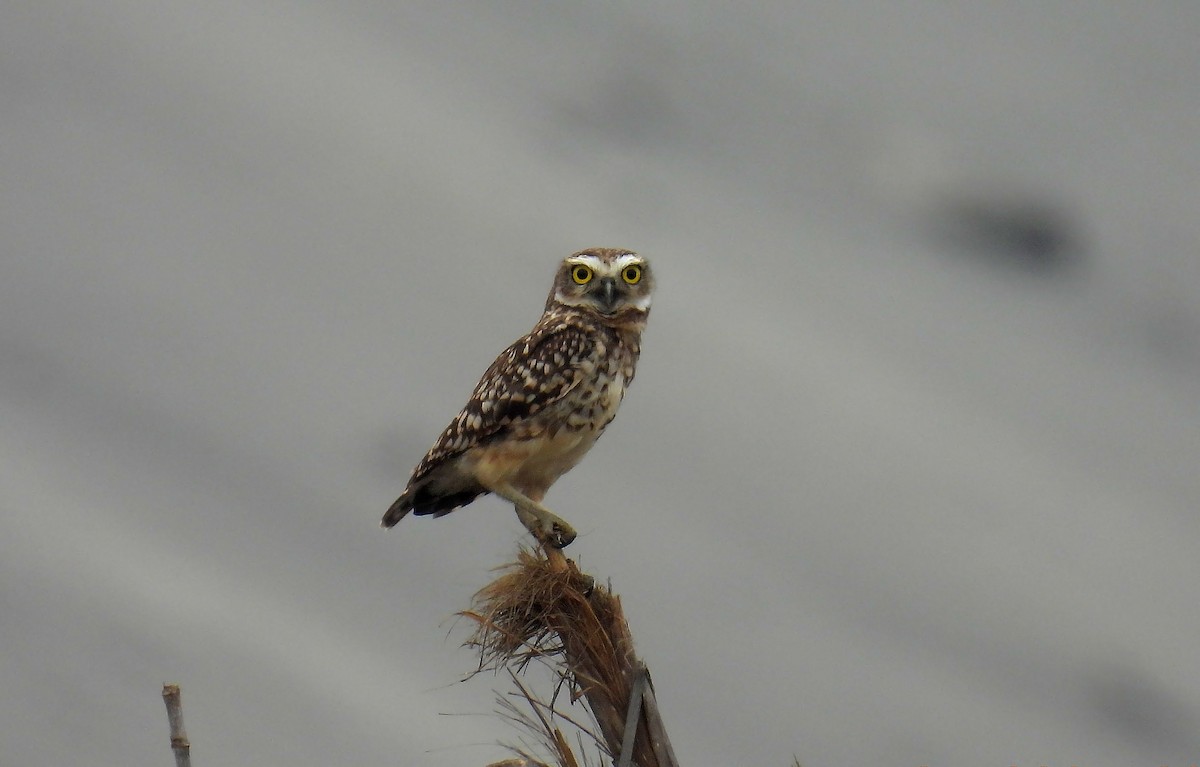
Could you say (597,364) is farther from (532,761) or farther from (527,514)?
(532,761)

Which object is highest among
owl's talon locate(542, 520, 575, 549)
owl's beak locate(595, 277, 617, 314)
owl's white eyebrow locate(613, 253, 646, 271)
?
owl's white eyebrow locate(613, 253, 646, 271)

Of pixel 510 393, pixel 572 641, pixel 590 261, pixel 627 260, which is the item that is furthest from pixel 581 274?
pixel 572 641

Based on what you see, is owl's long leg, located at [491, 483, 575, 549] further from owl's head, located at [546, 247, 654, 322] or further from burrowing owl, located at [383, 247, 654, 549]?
owl's head, located at [546, 247, 654, 322]

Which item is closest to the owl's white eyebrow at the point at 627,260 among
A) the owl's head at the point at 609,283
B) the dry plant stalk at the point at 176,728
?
the owl's head at the point at 609,283

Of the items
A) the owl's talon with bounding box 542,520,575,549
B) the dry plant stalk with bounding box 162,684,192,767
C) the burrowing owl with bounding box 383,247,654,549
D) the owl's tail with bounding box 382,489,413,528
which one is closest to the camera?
the dry plant stalk with bounding box 162,684,192,767

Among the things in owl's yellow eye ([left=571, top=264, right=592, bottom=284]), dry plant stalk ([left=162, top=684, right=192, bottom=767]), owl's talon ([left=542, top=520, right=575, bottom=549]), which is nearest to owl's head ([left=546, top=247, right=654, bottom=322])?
owl's yellow eye ([left=571, top=264, right=592, bottom=284])

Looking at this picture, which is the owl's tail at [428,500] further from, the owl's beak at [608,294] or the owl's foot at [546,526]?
the owl's beak at [608,294]

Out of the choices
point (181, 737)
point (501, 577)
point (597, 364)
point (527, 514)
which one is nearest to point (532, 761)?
point (501, 577)
